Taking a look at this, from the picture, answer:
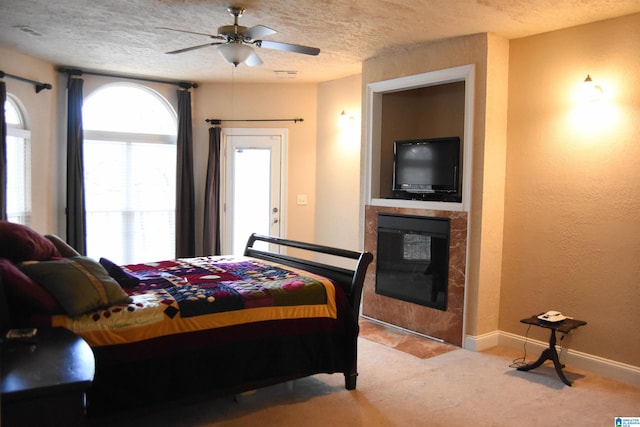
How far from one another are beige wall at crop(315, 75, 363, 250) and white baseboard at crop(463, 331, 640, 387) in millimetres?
1926

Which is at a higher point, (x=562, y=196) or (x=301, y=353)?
(x=562, y=196)

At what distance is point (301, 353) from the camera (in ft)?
10.6

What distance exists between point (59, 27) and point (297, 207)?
3348 millimetres

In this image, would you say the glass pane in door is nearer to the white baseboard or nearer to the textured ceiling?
the textured ceiling

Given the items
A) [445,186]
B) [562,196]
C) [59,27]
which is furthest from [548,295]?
[59,27]

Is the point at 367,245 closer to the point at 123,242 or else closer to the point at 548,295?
the point at 548,295

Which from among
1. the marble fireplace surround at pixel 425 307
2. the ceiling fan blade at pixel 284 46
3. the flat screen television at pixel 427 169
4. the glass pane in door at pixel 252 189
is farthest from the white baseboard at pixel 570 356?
the glass pane in door at pixel 252 189

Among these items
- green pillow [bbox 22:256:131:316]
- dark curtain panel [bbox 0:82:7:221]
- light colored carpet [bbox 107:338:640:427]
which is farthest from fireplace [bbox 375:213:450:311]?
dark curtain panel [bbox 0:82:7:221]

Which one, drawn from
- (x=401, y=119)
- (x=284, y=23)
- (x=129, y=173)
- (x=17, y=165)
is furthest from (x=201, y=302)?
(x=129, y=173)

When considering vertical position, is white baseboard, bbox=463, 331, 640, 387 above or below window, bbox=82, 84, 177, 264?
below

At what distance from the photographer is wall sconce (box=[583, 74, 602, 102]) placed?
379 cm

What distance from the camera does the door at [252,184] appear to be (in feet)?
22.0

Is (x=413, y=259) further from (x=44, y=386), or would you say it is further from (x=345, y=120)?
(x=44, y=386)

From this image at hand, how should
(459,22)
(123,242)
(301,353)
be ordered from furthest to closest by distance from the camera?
(123,242), (459,22), (301,353)
